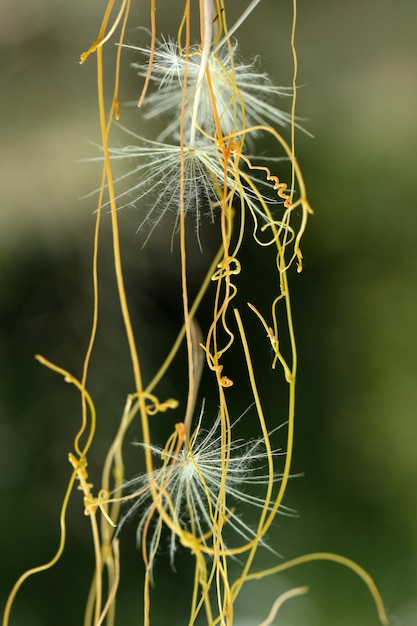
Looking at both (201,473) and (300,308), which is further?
(300,308)

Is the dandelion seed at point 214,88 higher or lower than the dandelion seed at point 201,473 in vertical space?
higher

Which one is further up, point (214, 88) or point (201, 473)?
point (214, 88)

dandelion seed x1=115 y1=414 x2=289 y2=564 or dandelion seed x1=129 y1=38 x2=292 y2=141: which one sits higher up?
dandelion seed x1=129 y1=38 x2=292 y2=141

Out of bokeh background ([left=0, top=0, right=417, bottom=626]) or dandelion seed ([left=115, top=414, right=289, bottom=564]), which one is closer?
dandelion seed ([left=115, top=414, right=289, bottom=564])

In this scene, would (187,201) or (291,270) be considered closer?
(187,201)

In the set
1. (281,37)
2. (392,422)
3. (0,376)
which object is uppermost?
(281,37)

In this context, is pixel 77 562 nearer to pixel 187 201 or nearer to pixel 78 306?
pixel 78 306

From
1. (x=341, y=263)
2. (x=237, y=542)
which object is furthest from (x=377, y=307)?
(x=237, y=542)

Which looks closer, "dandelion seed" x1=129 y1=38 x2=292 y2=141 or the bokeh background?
"dandelion seed" x1=129 y1=38 x2=292 y2=141
